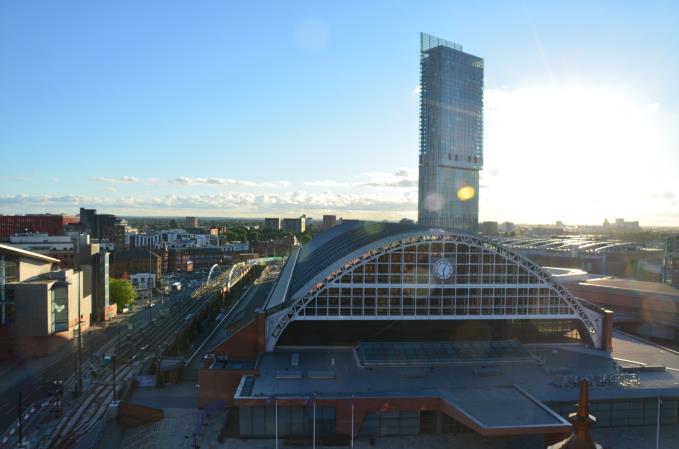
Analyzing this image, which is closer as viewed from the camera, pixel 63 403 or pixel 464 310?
pixel 63 403

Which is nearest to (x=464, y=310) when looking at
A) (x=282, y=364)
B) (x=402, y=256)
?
(x=402, y=256)

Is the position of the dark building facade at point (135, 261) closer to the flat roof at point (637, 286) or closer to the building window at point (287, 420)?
the building window at point (287, 420)

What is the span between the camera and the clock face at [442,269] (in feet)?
139

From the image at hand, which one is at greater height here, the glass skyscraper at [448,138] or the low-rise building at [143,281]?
the glass skyscraper at [448,138]

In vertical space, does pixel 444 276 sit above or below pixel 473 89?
below

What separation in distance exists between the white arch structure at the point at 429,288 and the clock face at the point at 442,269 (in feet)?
1.40

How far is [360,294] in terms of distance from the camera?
4184 centimetres

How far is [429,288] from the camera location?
42.4 metres

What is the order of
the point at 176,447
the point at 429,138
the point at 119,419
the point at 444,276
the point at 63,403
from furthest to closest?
the point at 429,138, the point at 444,276, the point at 63,403, the point at 119,419, the point at 176,447

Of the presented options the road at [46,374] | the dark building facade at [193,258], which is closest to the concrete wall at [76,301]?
A: the road at [46,374]

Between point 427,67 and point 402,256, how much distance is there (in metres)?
139

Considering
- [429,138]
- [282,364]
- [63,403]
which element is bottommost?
[63,403]

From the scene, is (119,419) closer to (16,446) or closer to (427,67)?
(16,446)

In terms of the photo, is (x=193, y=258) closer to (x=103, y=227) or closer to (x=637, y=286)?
(x=103, y=227)
